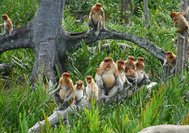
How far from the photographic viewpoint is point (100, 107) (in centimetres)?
504

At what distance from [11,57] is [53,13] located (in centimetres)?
211

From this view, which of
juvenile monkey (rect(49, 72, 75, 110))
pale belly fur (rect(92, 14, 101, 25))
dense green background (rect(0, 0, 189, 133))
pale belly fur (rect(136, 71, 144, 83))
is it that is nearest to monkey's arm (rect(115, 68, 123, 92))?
dense green background (rect(0, 0, 189, 133))

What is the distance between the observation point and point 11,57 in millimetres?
8602

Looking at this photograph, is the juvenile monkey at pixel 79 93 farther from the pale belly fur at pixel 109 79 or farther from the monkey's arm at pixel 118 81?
the monkey's arm at pixel 118 81

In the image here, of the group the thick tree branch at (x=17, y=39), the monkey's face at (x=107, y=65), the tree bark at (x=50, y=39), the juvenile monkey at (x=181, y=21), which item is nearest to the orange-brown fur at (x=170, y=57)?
the tree bark at (x=50, y=39)

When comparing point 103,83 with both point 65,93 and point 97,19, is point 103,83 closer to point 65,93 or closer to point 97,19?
point 65,93

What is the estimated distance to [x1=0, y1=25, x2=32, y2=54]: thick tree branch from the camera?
7473 mm

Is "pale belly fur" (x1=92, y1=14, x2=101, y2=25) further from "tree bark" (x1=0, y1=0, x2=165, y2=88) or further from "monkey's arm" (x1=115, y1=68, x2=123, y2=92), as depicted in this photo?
"monkey's arm" (x1=115, y1=68, x2=123, y2=92)

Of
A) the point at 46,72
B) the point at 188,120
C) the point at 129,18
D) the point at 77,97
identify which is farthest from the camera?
the point at 129,18

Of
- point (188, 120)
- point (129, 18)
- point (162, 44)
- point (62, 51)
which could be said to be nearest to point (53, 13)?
point (62, 51)

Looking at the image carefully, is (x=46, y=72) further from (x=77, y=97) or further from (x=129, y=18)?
(x=129, y=18)

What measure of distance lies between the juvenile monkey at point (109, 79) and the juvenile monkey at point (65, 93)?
0.88 metres

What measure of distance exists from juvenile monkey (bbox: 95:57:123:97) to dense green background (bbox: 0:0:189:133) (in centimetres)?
30

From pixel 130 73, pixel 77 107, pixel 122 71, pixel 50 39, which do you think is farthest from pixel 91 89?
pixel 50 39
